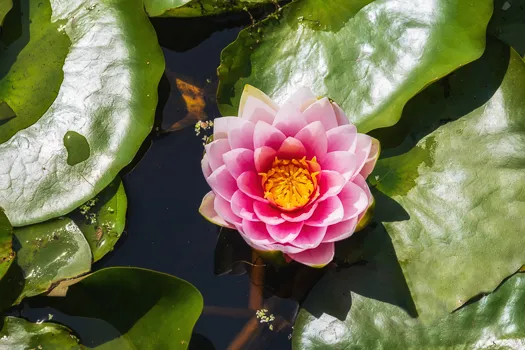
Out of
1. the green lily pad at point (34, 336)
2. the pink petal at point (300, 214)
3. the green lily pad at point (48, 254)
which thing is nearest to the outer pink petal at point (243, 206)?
the pink petal at point (300, 214)

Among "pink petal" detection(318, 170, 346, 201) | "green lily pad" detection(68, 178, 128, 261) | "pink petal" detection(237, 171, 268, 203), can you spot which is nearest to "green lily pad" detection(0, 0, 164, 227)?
"green lily pad" detection(68, 178, 128, 261)

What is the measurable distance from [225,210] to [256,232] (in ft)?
0.51

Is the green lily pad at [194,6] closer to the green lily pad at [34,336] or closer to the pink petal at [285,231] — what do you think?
the pink petal at [285,231]

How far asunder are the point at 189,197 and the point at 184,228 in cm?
17

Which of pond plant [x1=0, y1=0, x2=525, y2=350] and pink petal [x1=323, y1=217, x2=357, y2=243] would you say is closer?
pink petal [x1=323, y1=217, x2=357, y2=243]

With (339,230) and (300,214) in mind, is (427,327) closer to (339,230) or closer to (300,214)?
(339,230)

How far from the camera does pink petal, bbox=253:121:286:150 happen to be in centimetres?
224

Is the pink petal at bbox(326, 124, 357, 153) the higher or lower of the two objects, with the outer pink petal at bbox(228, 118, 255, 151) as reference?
lower

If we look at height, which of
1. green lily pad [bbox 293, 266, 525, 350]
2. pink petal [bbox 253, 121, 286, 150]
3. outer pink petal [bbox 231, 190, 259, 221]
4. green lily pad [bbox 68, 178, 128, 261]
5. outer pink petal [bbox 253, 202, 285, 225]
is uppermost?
pink petal [bbox 253, 121, 286, 150]

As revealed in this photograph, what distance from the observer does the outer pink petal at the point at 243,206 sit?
2.22 m

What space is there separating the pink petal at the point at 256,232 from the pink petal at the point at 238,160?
0.21 m

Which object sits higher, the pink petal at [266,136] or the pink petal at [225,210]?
the pink petal at [266,136]

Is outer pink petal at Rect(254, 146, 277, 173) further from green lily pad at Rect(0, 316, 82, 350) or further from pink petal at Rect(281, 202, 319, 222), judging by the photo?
green lily pad at Rect(0, 316, 82, 350)

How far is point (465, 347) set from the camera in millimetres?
2531
